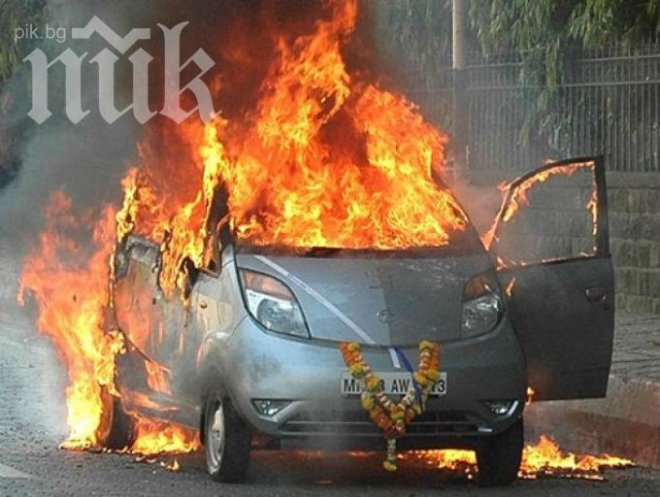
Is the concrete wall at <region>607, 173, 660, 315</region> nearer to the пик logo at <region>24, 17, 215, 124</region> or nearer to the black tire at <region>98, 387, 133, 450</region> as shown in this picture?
the пик logo at <region>24, 17, 215, 124</region>

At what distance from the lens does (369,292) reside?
30.6 feet

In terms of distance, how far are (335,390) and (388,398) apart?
0.26m

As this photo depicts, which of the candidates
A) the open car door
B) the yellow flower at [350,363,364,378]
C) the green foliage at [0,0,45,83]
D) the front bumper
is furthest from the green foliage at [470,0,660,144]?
the yellow flower at [350,363,364,378]

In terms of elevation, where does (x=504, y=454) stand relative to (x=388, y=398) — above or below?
below

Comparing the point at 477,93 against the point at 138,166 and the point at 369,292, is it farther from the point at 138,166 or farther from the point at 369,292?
the point at 369,292

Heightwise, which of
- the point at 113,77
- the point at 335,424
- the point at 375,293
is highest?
the point at 113,77

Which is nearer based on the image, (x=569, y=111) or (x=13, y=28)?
(x=569, y=111)

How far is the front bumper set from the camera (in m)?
9.02

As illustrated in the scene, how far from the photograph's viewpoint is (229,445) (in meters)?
9.23

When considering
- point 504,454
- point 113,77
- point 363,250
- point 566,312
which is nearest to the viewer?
point 504,454

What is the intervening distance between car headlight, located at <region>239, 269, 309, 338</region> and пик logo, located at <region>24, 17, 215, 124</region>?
161 cm

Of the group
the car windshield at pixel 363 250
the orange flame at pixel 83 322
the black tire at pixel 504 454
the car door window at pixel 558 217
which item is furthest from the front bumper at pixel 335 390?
the car door window at pixel 558 217

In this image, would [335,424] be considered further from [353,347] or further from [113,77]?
[113,77]

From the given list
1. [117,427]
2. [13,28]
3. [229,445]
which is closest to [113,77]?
[13,28]
